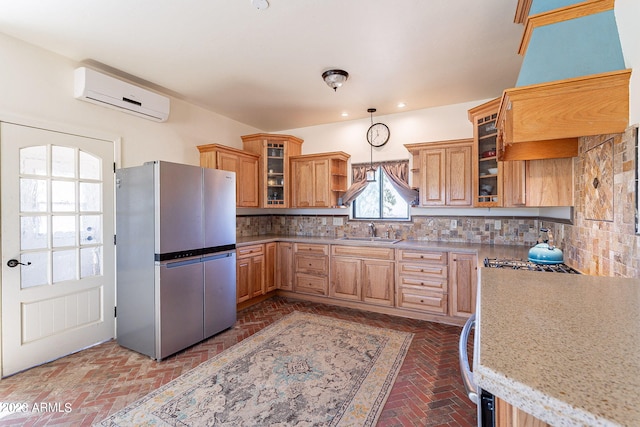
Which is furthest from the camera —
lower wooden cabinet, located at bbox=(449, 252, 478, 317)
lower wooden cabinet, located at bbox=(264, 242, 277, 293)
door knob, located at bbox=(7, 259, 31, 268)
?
lower wooden cabinet, located at bbox=(264, 242, 277, 293)

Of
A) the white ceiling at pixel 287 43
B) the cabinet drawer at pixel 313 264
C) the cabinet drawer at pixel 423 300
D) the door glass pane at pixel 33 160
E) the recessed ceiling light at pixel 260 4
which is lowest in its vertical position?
the cabinet drawer at pixel 423 300

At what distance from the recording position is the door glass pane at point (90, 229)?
2.96 metres

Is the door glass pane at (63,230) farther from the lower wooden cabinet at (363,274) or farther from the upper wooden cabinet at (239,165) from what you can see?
the lower wooden cabinet at (363,274)

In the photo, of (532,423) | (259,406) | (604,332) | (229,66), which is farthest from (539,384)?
(229,66)

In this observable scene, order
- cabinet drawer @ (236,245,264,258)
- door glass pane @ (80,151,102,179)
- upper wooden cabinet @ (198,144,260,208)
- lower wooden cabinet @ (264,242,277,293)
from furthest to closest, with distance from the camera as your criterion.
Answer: lower wooden cabinet @ (264,242,277,293) → upper wooden cabinet @ (198,144,260,208) → cabinet drawer @ (236,245,264,258) → door glass pane @ (80,151,102,179)

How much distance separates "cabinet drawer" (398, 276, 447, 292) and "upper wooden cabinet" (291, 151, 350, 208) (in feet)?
5.13

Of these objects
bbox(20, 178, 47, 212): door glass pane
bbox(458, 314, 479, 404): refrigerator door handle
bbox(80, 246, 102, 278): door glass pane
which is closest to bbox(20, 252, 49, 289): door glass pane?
bbox(80, 246, 102, 278): door glass pane

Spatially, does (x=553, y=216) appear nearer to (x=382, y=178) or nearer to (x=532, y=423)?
(x=382, y=178)

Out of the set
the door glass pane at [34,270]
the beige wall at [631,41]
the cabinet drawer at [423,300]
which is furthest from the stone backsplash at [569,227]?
the door glass pane at [34,270]

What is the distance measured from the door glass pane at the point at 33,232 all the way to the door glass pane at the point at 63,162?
1.43 ft

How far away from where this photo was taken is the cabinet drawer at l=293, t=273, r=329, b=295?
13.9ft

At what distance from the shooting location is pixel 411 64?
2941 mm

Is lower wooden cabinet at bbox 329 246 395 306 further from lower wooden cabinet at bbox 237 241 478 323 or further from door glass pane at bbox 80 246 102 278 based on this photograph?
door glass pane at bbox 80 246 102 278

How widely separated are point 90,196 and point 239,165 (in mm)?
1853
